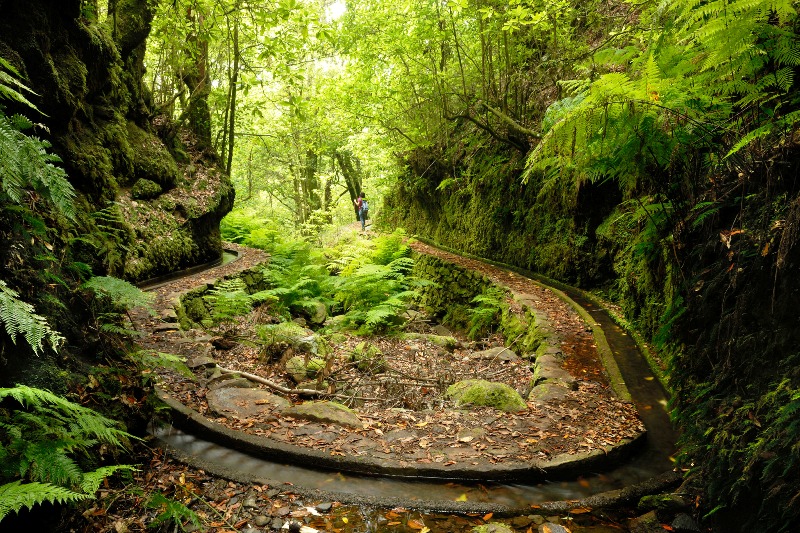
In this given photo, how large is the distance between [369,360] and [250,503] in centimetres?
333

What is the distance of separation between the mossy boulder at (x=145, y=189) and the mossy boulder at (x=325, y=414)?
7676 mm

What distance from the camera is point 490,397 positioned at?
16.6ft

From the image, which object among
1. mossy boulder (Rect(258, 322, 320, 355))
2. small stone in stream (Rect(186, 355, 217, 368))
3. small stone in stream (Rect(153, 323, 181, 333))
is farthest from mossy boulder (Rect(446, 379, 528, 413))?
small stone in stream (Rect(153, 323, 181, 333))

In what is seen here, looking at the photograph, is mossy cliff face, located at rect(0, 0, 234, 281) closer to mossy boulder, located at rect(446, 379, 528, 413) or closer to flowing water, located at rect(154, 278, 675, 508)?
flowing water, located at rect(154, 278, 675, 508)

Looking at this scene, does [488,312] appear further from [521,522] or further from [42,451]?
[42,451]

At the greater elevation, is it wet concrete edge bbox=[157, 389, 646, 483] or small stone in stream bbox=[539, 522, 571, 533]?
wet concrete edge bbox=[157, 389, 646, 483]

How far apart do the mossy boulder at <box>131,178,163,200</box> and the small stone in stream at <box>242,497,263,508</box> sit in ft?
28.6

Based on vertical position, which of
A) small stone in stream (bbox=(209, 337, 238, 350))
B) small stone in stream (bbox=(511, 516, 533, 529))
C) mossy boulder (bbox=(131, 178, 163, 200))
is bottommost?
small stone in stream (bbox=(511, 516, 533, 529))

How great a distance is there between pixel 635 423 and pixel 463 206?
36.9ft

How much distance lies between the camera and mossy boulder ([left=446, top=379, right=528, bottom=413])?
496 centimetres

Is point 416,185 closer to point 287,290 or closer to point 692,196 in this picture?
point 287,290

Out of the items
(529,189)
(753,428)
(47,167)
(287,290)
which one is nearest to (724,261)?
(753,428)

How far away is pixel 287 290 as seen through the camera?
9.23m

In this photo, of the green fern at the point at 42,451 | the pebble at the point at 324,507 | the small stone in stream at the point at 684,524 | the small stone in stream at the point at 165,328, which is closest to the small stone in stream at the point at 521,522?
the small stone in stream at the point at 684,524
